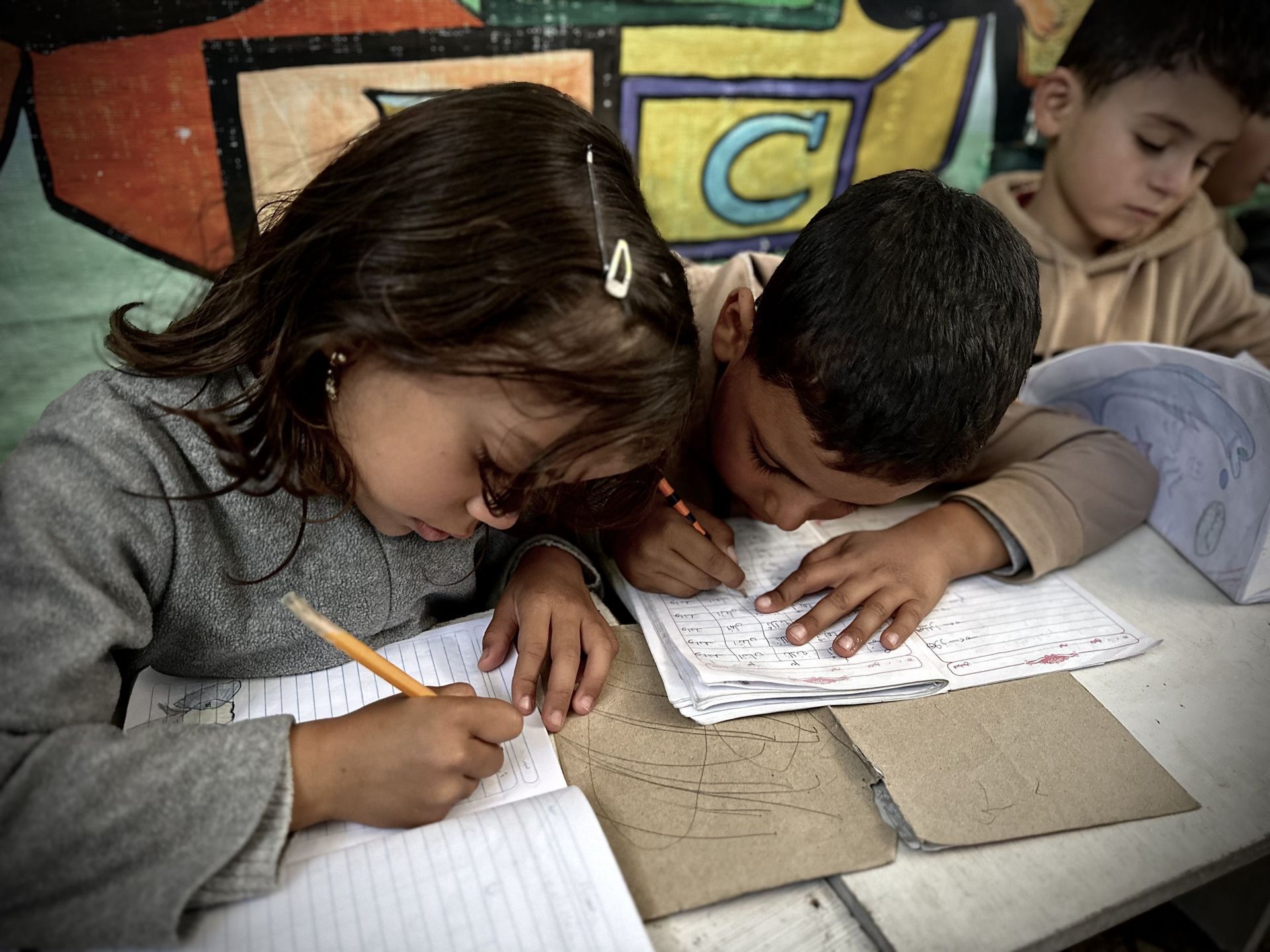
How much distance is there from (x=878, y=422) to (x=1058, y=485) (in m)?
0.40

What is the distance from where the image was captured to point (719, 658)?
0.81m

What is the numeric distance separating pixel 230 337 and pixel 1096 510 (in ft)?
3.12

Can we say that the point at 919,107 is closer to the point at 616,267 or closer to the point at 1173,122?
the point at 1173,122

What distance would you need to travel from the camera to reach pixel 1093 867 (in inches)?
26.0

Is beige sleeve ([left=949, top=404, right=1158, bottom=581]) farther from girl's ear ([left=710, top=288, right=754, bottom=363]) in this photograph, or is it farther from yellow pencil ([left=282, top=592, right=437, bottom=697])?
yellow pencil ([left=282, top=592, right=437, bottom=697])

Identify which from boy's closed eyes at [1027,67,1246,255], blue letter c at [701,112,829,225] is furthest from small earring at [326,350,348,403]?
boy's closed eyes at [1027,67,1246,255]

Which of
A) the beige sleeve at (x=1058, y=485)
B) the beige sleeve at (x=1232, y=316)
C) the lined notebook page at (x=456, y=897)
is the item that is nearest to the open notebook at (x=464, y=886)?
the lined notebook page at (x=456, y=897)

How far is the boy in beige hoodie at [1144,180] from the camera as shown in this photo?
129cm

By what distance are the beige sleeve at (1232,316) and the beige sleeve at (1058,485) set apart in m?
0.55

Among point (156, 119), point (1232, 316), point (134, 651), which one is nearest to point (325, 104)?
point (156, 119)

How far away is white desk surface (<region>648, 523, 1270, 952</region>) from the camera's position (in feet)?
1.98

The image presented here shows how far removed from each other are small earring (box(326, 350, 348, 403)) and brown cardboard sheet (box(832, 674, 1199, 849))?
0.49 m

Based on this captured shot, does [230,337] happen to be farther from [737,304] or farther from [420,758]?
[737,304]

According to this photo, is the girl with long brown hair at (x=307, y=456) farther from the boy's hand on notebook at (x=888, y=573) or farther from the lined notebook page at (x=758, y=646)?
the boy's hand on notebook at (x=888, y=573)
